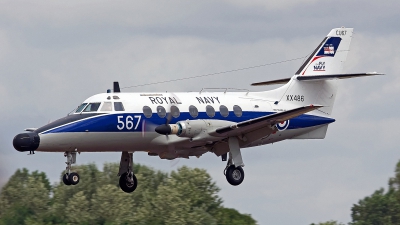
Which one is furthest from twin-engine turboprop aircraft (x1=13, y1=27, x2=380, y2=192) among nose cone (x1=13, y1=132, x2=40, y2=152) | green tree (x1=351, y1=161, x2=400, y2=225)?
green tree (x1=351, y1=161, x2=400, y2=225)

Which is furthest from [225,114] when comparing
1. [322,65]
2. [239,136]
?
[322,65]

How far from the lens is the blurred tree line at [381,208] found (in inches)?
3314

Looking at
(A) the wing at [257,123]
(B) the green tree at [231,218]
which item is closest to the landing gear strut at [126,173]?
(A) the wing at [257,123]

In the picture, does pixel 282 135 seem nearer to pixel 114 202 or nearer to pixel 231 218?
pixel 114 202

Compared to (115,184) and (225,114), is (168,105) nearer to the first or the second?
(225,114)

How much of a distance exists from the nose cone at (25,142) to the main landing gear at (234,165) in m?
7.65

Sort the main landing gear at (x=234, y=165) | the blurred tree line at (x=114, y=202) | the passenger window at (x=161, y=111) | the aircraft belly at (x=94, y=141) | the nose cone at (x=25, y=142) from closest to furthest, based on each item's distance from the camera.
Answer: the nose cone at (x=25, y=142) < the aircraft belly at (x=94, y=141) < the passenger window at (x=161, y=111) < the main landing gear at (x=234, y=165) < the blurred tree line at (x=114, y=202)

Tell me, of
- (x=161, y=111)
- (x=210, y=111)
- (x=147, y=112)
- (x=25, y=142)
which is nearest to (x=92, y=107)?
(x=147, y=112)

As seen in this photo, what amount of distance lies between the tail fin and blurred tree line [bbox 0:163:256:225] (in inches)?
1169

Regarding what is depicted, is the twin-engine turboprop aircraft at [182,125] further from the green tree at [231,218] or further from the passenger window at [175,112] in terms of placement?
the green tree at [231,218]

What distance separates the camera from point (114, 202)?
7638cm

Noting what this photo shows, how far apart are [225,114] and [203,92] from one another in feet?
4.48

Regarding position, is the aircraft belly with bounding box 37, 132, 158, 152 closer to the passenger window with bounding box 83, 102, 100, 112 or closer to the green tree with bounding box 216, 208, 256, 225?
the passenger window with bounding box 83, 102, 100, 112

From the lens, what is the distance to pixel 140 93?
128 ft
